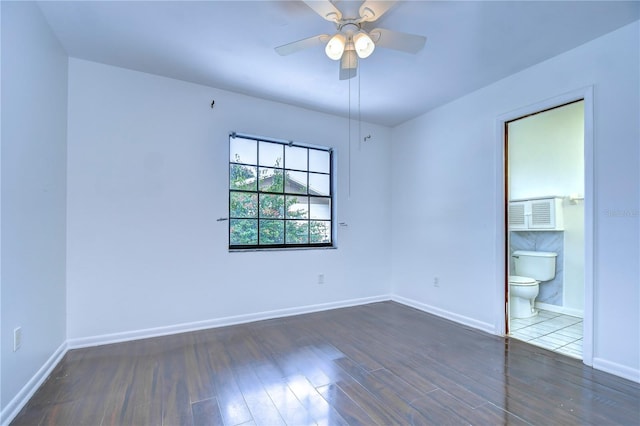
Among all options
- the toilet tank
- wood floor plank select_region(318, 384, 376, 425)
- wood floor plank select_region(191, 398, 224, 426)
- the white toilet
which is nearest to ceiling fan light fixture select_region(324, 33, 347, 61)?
wood floor plank select_region(318, 384, 376, 425)

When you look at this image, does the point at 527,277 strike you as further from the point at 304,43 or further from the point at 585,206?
the point at 304,43

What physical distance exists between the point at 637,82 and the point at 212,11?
2.99m

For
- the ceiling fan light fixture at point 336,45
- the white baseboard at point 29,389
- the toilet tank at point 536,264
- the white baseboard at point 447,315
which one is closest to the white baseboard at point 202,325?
the white baseboard at point 29,389

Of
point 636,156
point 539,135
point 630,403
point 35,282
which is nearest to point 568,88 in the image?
point 636,156

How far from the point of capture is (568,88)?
2484 mm

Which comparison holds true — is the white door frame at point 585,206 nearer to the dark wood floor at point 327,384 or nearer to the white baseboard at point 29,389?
the dark wood floor at point 327,384

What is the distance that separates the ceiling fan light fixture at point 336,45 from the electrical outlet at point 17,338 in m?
2.53

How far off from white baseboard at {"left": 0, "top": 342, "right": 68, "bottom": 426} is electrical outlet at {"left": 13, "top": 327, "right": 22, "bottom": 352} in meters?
0.27

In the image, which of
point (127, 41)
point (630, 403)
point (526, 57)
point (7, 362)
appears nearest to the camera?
point (7, 362)

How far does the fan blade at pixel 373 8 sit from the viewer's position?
172 centimetres

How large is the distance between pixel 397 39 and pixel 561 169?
121 inches

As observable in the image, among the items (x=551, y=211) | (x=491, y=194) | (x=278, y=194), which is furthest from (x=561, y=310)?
(x=278, y=194)

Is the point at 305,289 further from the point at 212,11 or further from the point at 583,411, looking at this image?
the point at 212,11

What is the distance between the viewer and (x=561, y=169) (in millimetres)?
3705
